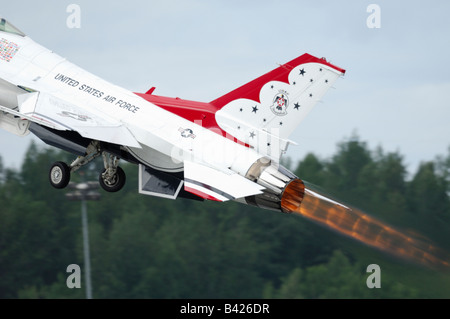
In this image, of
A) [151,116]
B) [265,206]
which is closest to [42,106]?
[151,116]

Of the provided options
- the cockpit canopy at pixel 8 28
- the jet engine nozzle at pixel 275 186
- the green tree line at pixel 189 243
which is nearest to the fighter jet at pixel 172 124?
the jet engine nozzle at pixel 275 186

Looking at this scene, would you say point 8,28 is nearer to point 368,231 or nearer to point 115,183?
point 115,183

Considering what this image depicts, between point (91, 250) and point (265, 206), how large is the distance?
3134 centimetres

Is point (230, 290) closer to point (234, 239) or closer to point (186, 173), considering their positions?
point (234, 239)

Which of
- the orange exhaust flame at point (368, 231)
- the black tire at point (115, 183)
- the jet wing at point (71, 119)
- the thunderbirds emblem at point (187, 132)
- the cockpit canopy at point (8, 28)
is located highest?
the cockpit canopy at point (8, 28)

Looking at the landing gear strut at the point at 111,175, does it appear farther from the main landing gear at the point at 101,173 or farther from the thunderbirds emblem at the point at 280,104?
the thunderbirds emblem at the point at 280,104

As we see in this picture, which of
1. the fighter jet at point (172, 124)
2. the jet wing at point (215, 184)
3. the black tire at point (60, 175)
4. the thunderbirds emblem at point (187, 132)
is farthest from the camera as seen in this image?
the black tire at point (60, 175)

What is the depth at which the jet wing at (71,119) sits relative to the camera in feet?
47.9

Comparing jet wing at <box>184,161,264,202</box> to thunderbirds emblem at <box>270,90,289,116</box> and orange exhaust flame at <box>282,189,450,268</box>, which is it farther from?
orange exhaust flame at <box>282,189,450,268</box>

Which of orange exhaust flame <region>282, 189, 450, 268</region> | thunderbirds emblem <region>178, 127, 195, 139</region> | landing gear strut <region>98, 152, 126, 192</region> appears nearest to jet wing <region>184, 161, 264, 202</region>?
thunderbirds emblem <region>178, 127, 195, 139</region>

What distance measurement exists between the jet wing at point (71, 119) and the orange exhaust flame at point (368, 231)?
355 cm

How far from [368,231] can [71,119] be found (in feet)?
19.5

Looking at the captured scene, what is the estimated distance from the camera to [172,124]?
48.3 ft

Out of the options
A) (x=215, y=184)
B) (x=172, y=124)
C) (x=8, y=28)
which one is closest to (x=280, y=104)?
(x=172, y=124)
